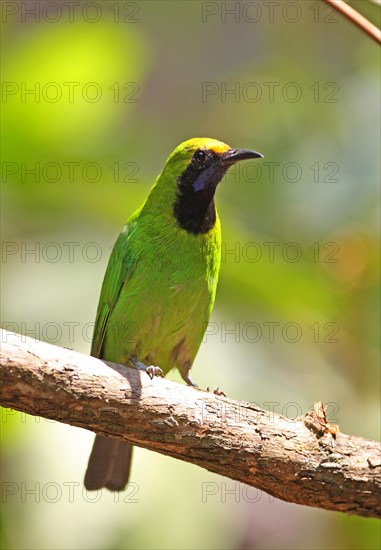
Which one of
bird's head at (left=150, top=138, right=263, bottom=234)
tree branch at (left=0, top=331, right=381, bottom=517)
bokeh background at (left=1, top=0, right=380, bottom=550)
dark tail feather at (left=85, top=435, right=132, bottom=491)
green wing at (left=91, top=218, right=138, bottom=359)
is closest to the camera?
tree branch at (left=0, top=331, right=381, bottom=517)

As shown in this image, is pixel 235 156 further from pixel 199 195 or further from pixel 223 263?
pixel 223 263

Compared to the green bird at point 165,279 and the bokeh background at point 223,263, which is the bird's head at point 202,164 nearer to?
the green bird at point 165,279

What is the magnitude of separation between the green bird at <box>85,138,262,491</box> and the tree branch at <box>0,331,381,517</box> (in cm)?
102

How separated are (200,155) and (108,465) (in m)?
1.83

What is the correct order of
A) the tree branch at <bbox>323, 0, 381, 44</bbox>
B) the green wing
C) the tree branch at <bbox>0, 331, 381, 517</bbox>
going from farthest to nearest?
the green wing → the tree branch at <bbox>0, 331, 381, 517</bbox> → the tree branch at <bbox>323, 0, 381, 44</bbox>

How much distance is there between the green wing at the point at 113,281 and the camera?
15.5 feet

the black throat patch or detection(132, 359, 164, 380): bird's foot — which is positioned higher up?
the black throat patch

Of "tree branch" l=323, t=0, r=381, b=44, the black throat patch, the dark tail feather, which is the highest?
"tree branch" l=323, t=0, r=381, b=44

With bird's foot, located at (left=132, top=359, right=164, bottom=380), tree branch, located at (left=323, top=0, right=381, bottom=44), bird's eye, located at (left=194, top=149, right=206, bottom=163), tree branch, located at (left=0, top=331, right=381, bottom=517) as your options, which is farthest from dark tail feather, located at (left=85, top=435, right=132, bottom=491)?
tree branch, located at (left=323, top=0, right=381, bottom=44)

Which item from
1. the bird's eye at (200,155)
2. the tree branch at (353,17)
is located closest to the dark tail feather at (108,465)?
the bird's eye at (200,155)

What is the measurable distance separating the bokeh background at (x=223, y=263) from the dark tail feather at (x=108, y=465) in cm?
17

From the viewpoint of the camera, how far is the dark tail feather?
4.55 meters

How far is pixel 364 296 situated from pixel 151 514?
1652 mm

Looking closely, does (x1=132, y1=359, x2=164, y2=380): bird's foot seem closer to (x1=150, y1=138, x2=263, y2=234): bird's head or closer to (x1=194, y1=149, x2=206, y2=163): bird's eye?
(x1=150, y1=138, x2=263, y2=234): bird's head
